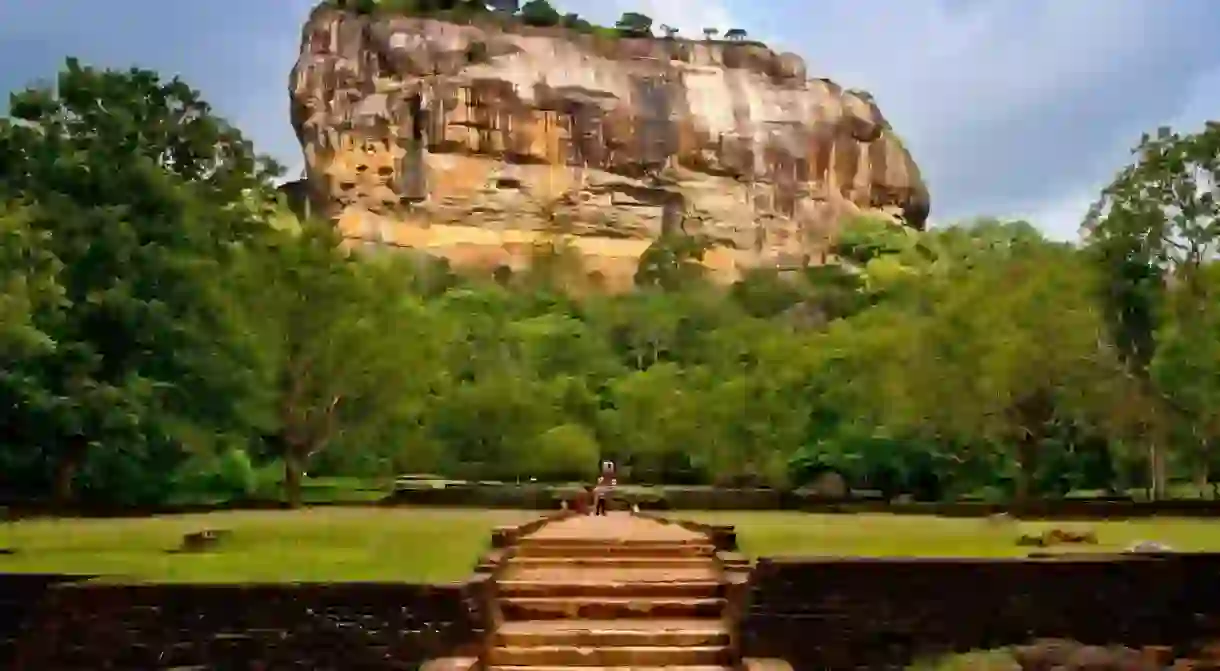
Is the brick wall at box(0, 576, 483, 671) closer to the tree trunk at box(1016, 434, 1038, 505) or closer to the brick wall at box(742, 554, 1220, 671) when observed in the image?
the brick wall at box(742, 554, 1220, 671)

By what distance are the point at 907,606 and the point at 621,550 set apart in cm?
330

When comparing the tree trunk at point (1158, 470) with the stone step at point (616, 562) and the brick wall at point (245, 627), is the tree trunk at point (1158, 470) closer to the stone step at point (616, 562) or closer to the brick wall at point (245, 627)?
the stone step at point (616, 562)

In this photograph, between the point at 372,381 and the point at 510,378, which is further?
the point at 510,378

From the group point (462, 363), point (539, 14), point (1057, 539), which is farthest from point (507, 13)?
point (1057, 539)

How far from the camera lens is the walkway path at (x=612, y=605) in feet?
36.4

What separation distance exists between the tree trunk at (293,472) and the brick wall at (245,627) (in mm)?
16420

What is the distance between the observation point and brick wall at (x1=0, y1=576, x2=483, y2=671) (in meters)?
10.5

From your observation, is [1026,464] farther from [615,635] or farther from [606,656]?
[606,656]

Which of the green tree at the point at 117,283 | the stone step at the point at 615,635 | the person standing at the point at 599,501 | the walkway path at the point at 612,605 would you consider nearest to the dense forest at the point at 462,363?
the green tree at the point at 117,283

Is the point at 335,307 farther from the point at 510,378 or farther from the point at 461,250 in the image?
the point at 461,250

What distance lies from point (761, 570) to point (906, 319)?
2533 cm

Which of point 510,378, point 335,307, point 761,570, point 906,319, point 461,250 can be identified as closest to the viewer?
point 761,570

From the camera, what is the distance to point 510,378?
3941cm

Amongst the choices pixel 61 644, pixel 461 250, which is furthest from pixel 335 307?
pixel 461 250
